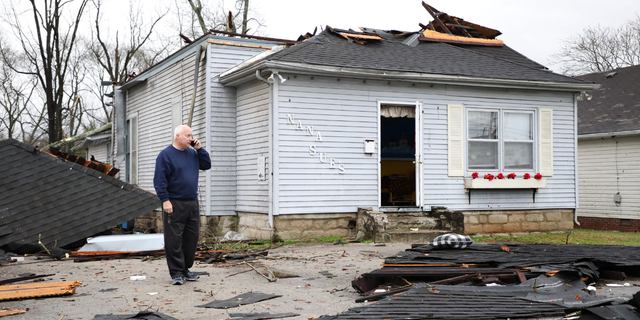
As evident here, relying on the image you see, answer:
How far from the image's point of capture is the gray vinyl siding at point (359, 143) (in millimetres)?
12133

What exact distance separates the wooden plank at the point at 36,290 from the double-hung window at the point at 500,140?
947 centimetres

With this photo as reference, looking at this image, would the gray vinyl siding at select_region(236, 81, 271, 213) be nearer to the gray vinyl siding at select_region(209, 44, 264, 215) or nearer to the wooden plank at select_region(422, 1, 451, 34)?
the gray vinyl siding at select_region(209, 44, 264, 215)

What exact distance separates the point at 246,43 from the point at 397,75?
3793mm

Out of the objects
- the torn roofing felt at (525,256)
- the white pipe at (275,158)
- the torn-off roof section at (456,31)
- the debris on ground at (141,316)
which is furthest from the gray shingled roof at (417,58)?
the debris on ground at (141,316)

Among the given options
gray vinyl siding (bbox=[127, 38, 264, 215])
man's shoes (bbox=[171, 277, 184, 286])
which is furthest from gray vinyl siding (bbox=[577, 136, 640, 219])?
man's shoes (bbox=[171, 277, 184, 286])

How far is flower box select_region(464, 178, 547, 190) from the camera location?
44.1 ft

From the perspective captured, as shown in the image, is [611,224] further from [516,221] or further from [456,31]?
[456,31]

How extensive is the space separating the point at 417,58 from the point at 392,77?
1.61 m

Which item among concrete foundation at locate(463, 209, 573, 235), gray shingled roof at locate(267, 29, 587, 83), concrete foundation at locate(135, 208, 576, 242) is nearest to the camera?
concrete foundation at locate(135, 208, 576, 242)

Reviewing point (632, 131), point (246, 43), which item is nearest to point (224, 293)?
point (246, 43)

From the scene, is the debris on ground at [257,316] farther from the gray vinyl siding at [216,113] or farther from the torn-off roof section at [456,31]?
the torn-off roof section at [456,31]

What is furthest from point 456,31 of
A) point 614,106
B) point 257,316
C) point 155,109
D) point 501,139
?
point 257,316

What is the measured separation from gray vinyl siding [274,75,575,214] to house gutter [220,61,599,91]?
0.87 feet

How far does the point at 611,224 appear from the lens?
62.7ft
